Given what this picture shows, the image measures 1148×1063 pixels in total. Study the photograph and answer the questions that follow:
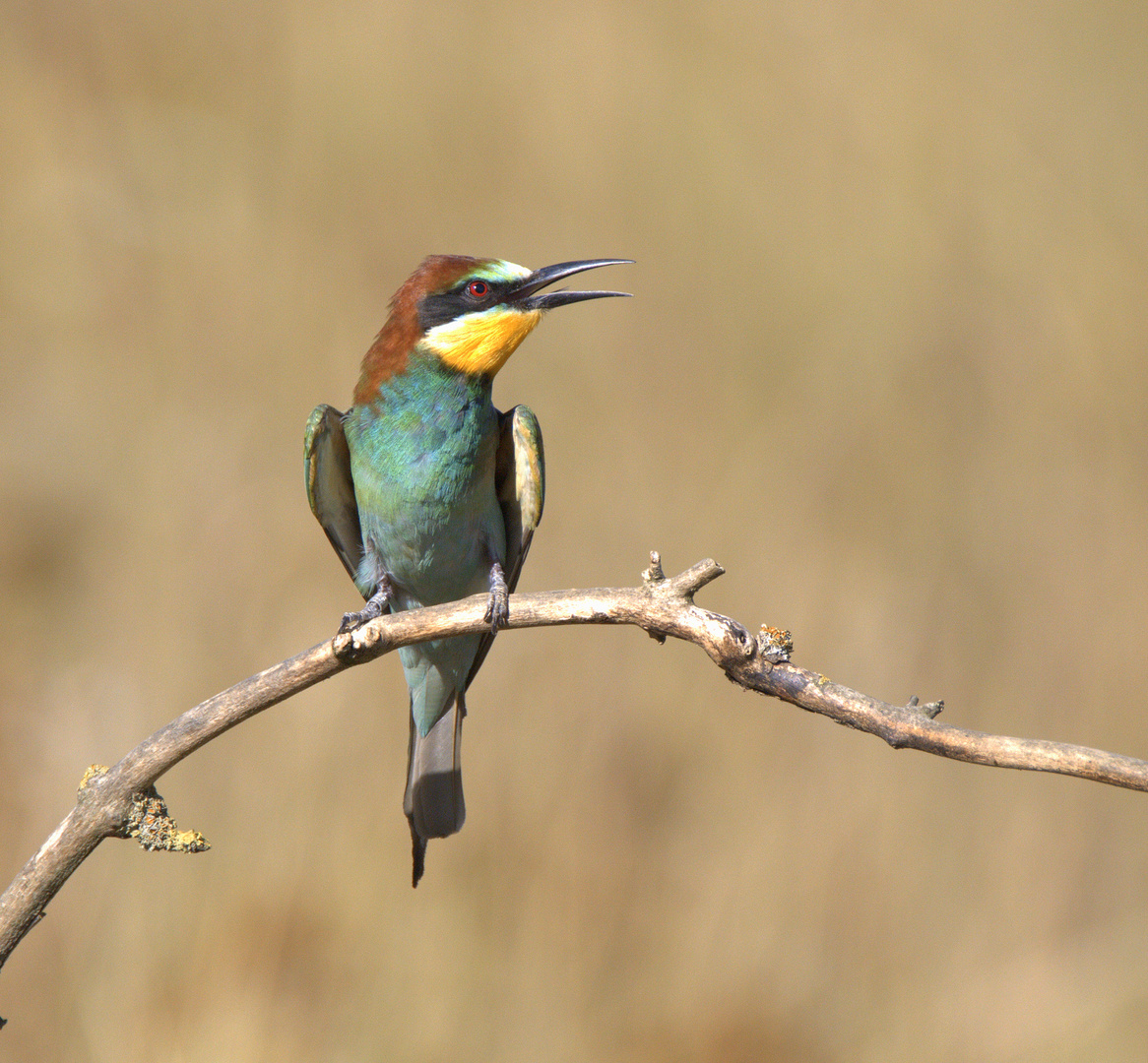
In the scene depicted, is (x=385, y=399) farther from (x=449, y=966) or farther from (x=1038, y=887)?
(x=1038, y=887)

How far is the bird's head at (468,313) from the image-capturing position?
260cm

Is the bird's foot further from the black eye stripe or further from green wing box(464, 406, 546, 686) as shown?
the black eye stripe

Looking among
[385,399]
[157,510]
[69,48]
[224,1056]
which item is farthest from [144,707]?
[69,48]

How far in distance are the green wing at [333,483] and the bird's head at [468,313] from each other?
0.11 metres

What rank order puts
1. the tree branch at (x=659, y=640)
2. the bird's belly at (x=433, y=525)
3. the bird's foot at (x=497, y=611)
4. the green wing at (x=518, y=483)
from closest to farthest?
the tree branch at (x=659, y=640), the bird's foot at (x=497, y=611), the bird's belly at (x=433, y=525), the green wing at (x=518, y=483)

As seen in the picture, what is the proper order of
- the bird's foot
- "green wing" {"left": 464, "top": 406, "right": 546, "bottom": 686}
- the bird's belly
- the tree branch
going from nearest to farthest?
the tree branch, the bird's foot, the bird's belly, "green wing" {"left": 464, "top": 406, "right": 546, "bottom": 686}

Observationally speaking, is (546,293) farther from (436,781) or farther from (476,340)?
(436,781)

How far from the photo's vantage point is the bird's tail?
2746mm

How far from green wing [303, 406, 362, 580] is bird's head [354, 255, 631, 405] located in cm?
11

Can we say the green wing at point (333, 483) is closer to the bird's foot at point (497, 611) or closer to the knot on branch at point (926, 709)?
the bird's foot at point (497, 611)

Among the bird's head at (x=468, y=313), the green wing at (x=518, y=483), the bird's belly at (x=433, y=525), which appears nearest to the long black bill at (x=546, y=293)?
the bird's head at (x=468, y=313)

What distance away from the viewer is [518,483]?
272 cm

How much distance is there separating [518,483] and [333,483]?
497 mm

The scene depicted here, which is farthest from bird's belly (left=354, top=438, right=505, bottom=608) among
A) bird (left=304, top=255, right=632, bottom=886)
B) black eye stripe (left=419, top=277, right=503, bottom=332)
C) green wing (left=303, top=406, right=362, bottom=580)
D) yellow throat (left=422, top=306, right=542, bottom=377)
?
black eye stripe (left=419, top=277, right=503, bottom=332)
